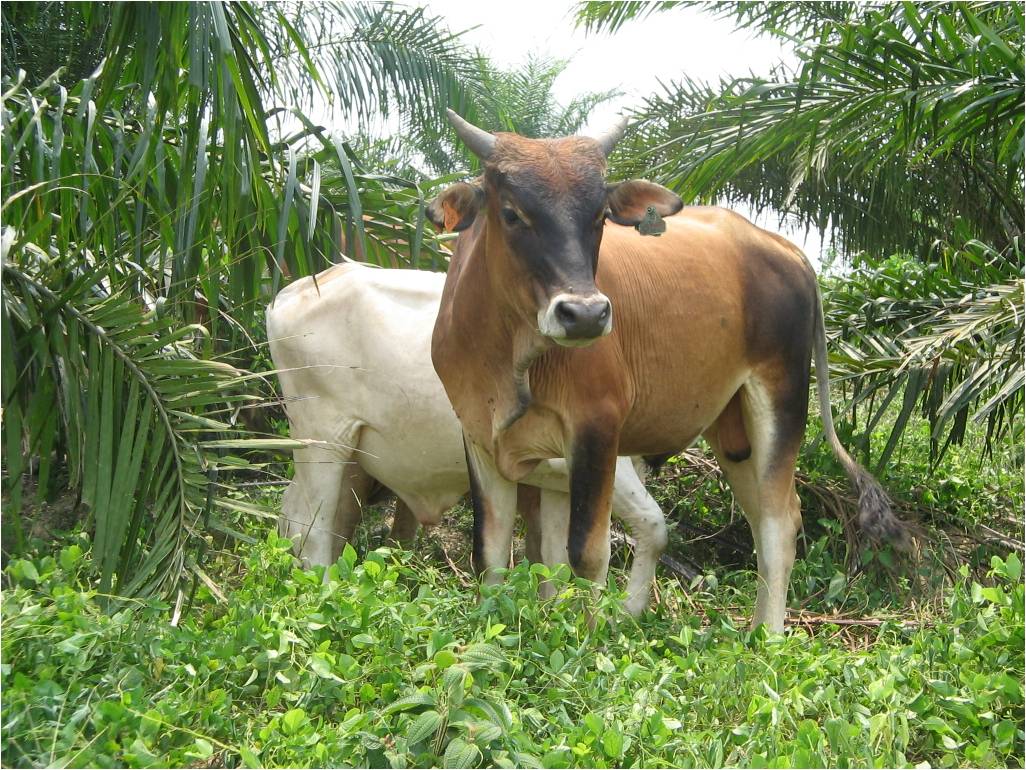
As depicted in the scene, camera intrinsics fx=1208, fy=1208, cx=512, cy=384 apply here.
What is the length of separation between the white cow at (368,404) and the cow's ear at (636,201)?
1352 millimetres

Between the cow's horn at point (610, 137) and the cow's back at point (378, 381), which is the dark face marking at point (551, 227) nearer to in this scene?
the cow's horn at point (610, 137)

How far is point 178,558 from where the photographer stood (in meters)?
3.39

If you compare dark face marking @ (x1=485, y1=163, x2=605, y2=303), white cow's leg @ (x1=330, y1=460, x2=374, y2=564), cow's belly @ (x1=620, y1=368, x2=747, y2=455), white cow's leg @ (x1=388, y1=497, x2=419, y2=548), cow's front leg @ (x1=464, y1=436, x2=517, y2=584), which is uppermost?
dark face marking @ (x1=485, y1=163, x2=605, y2=303)

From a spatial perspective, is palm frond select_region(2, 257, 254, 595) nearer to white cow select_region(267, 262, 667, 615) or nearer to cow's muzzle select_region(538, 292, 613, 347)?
cow's muzzle select_region(538, 292, 613, 347)

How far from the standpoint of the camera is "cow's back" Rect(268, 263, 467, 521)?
519cm

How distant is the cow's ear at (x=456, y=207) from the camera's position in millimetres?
3920

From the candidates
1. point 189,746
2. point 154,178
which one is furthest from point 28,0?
point 189,746

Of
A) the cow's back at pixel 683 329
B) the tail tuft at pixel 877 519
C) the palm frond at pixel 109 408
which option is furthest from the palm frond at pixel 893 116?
the palm frond at pixel 109 408

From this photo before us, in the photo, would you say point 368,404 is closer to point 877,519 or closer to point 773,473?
→ point 773,473

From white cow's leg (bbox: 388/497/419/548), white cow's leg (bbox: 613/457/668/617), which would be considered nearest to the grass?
white cow's leg (bbox: 613/457/668/617)

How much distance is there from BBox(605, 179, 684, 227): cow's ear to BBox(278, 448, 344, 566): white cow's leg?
6.04ft

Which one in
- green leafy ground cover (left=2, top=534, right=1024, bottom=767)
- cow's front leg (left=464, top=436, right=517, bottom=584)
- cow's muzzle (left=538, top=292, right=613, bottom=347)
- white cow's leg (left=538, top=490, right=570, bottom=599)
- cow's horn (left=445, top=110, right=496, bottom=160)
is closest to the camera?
green leafy ground cover (left=2, top=534, right=1024, bottom=767)

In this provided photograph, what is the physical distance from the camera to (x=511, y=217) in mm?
3783

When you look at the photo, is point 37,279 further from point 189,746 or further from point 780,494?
point 780,494
